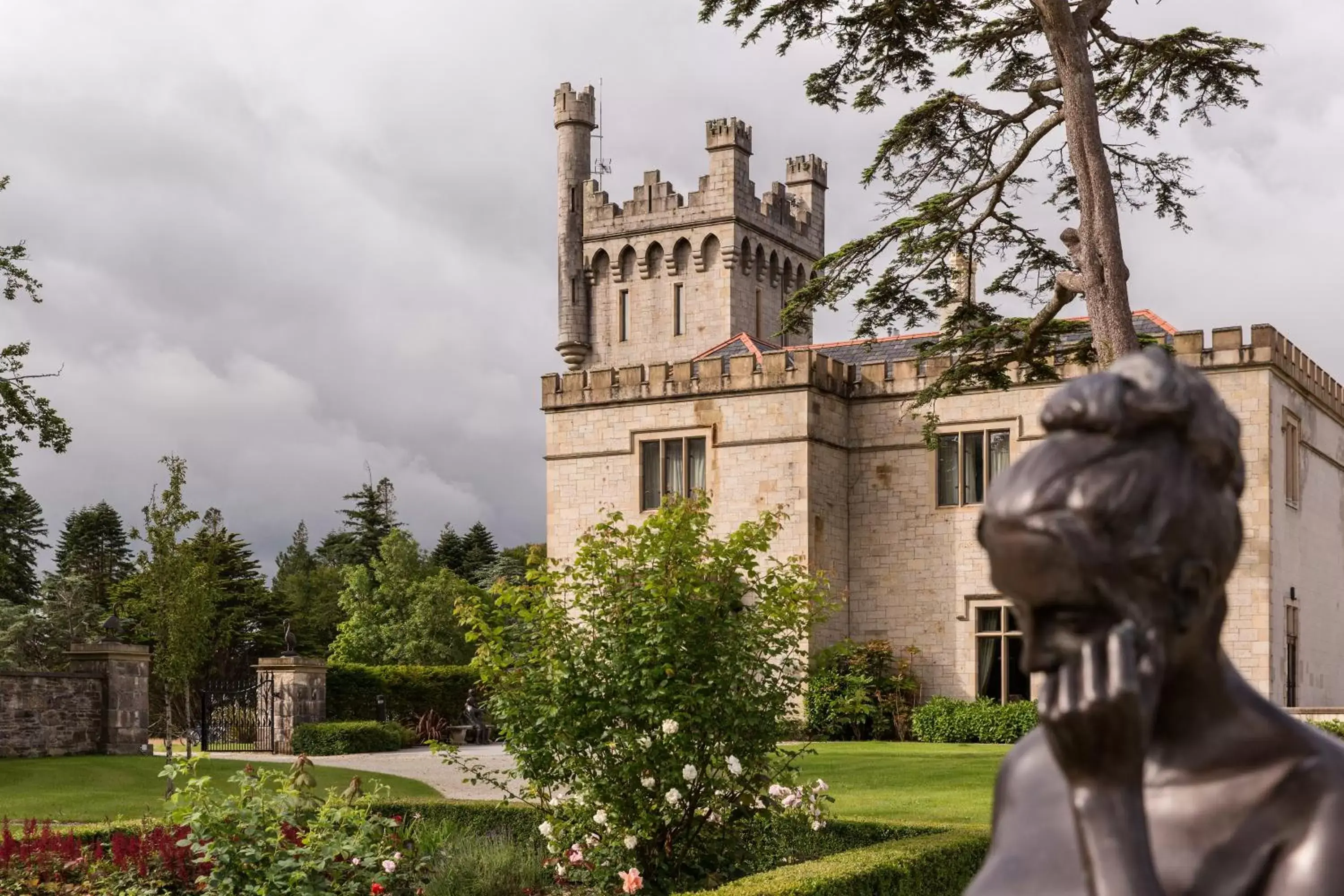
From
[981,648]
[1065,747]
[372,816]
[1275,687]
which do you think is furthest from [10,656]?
[1065,747]

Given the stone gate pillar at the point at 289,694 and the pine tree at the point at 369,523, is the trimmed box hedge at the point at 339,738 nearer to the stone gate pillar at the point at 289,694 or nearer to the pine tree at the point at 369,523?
the stone gate pillar at the point at 289,694

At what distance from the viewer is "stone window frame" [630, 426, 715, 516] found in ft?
89.1

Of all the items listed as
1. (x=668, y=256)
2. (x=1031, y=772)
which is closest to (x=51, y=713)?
(x=1031, y=772)

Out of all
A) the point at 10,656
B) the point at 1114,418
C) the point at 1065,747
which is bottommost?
the point at 10,656

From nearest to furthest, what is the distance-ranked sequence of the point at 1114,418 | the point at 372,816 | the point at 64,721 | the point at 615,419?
the point at 1114,418 → the point at 372,816 → the point at 64,721 → the point at 615,419

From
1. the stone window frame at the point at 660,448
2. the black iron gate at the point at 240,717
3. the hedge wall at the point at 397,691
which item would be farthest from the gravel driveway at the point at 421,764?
the stone window frame at the point at 660,448

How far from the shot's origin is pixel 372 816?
8680mm

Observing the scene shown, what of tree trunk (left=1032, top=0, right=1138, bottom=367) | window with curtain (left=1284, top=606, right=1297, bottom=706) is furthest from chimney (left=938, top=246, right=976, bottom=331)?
window with curtain (left=1284, top=606, right=1297, bottom=706)

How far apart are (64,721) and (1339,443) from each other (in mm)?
23491

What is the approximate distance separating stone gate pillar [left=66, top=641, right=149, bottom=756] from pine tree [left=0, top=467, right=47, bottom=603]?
58.0 ft

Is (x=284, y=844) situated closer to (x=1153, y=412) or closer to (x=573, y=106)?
(x=1153, y=412)

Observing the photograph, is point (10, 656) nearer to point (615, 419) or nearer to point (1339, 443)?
point (615, 419)

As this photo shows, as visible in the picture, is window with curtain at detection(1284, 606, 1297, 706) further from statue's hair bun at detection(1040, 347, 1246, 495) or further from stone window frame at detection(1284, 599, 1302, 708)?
statue's hair bun at detection(1040, 347, 1246, 495)

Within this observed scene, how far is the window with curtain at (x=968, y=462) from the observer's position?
26.1m
